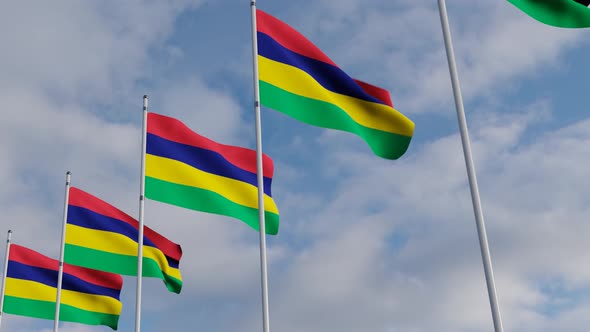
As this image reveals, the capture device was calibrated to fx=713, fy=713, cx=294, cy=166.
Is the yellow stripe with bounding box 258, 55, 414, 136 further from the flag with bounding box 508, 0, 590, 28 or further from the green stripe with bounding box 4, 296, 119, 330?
the green stripe with bounding box 4, 296, 119, 330

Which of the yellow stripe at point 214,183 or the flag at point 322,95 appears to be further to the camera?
the yellow stripe at point 214,183

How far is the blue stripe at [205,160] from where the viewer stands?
17.3 metres

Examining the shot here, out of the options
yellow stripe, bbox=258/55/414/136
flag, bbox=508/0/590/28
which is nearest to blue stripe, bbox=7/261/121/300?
yellow stripe, bbox=258/55/414/136

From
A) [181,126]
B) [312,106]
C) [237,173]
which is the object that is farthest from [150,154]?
[312,106]

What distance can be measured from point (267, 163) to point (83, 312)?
9337 millimetres

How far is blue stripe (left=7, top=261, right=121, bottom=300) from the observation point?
23188 millimetres

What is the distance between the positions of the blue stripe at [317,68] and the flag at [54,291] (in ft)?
35.9

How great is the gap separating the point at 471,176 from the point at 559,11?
3323 mm

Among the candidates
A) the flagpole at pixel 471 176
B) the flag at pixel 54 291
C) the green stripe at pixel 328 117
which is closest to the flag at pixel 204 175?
the green stripe at pixel 328 117

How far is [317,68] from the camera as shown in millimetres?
15539

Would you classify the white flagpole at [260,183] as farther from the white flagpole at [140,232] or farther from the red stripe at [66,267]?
the red stripe at [66,267]

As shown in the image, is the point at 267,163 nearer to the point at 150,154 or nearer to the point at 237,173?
the point at 237,173

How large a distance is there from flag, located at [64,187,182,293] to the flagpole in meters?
11.2

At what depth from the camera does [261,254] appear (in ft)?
46.0
